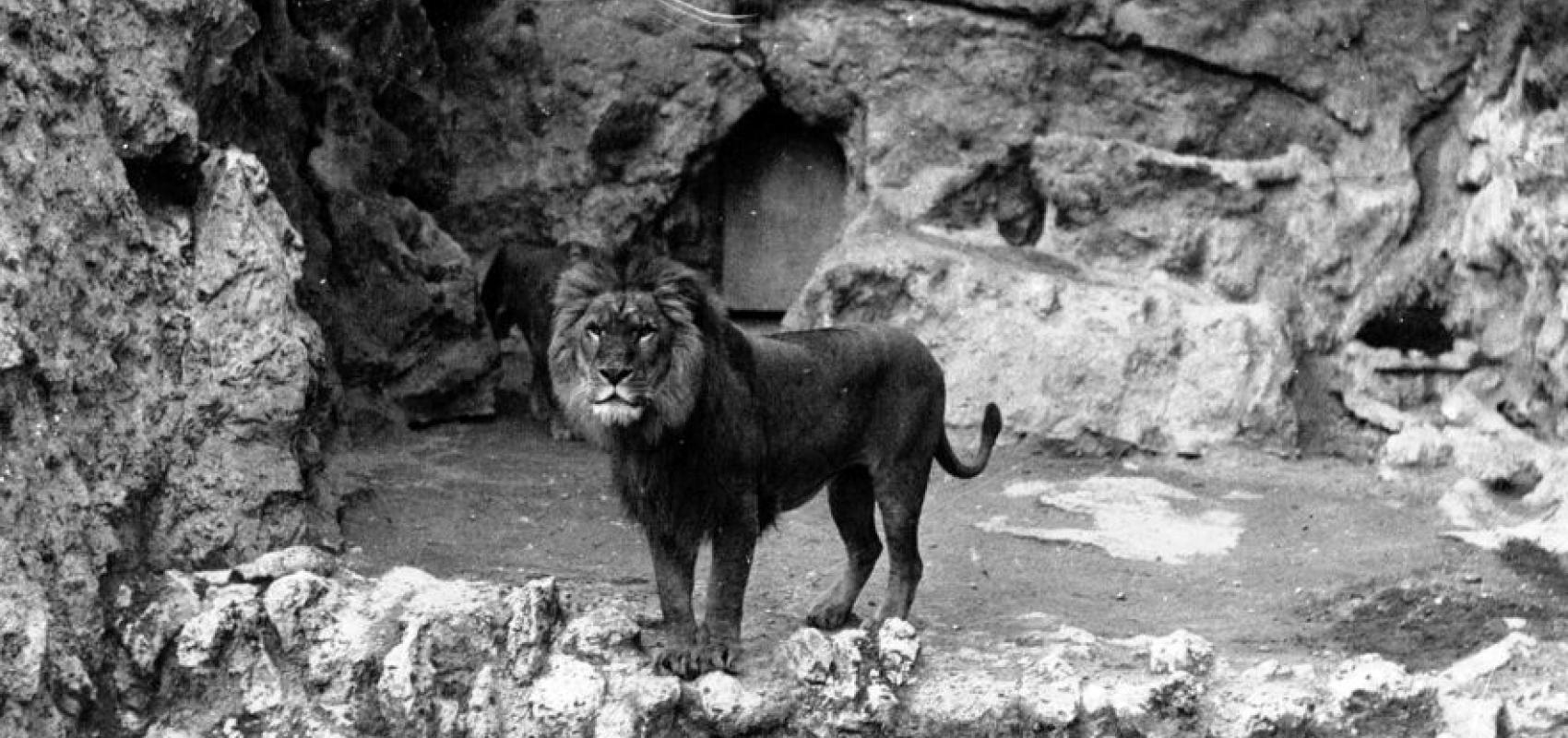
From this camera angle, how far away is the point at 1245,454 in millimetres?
11906

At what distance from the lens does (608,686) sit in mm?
7648

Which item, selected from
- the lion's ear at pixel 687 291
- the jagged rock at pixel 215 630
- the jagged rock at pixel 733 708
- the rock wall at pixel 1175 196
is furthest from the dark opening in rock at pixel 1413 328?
the jagged rock at pixel 215 630

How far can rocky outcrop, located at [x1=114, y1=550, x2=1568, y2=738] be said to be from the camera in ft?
25.0

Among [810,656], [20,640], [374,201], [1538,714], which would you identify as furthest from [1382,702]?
[374,201]

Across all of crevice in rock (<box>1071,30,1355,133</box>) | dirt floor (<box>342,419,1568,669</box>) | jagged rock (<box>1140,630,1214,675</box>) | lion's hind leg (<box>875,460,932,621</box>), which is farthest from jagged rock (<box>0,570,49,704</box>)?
crevice in rock (<box>1071,30,1355,133</box>)

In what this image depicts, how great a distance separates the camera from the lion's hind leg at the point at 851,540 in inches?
341

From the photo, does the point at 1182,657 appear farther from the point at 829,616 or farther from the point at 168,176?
the point at 168,176

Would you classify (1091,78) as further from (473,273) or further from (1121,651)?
(1121,651)

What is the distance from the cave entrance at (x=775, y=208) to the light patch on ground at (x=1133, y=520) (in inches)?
98.7

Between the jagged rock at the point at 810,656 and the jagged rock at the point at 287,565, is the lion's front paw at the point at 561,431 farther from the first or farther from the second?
the jagged rock at the point at 810,656

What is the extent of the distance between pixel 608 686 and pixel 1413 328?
6090 millimetres

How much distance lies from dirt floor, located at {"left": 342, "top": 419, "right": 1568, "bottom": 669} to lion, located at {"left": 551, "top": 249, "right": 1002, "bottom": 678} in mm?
404

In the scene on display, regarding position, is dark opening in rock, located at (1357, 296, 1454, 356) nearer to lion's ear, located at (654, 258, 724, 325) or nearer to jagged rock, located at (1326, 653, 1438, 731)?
jagged rock, located at (1326, 653, 1438, 731)

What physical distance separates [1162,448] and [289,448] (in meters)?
4.72
